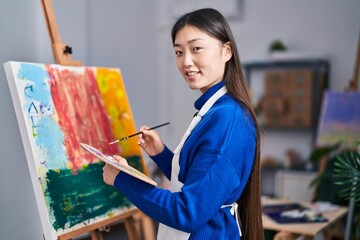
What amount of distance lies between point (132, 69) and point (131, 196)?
2103mm

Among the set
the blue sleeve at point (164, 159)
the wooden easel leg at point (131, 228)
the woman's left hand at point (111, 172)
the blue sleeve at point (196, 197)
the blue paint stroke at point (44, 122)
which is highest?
the blue paint stroke at point (44, 122)

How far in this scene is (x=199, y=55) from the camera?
4.46ft

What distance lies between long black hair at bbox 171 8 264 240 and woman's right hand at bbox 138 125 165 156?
388 millimetres

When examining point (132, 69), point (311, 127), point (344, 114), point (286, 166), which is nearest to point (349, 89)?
point (344, 114)

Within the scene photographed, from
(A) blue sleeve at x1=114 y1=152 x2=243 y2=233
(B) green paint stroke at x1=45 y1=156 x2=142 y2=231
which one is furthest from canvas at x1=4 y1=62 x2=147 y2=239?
(A) blue sleeve at x1=114 y1=152 x2=243 y2=233

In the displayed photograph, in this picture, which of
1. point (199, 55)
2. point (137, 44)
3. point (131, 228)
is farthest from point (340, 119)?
point (199, 55)

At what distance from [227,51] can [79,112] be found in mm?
617

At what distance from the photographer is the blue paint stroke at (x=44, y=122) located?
1448mm

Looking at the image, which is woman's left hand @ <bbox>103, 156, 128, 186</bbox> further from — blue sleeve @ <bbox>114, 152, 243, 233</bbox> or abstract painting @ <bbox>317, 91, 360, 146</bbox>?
abstract painting @ <bbox>317, 91, 360, 146</bbox>

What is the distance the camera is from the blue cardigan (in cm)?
119

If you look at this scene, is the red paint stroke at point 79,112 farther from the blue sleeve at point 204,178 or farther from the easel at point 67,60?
the blue sleeve at point 204,178

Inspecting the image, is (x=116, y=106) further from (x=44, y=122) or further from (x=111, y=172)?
(x=111, y=172)

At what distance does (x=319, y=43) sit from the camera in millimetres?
4121

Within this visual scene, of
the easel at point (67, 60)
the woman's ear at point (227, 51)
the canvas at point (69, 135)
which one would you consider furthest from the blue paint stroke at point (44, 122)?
the woman's ear at point (227, 51)
